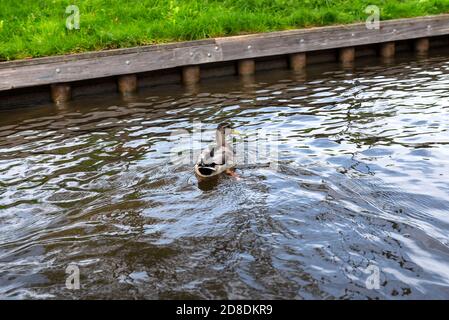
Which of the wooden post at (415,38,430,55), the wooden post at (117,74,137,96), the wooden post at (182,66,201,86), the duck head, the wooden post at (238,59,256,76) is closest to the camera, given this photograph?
the duck head

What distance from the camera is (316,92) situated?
12.9m

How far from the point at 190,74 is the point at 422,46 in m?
6.95

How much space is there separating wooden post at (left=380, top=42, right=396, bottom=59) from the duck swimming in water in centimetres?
885

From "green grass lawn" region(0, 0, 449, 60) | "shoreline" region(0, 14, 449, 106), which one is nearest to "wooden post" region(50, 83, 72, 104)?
"shoreline" region(0, 14, 449, 106)

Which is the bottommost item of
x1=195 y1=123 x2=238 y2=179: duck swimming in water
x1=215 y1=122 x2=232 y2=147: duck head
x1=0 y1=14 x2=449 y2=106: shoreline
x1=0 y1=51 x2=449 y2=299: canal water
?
x1=0 y1=51 x2=449 y2=299: canal water

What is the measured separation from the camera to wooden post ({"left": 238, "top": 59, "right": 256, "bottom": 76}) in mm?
14727

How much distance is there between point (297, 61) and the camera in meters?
15.2

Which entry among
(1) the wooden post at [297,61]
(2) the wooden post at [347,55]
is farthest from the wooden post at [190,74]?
(2) the wooden post at [347,55]

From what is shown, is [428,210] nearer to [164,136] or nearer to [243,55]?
[164,136]

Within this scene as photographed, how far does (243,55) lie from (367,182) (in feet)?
24.2

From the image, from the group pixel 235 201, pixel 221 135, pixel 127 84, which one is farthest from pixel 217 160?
pixel 127 84

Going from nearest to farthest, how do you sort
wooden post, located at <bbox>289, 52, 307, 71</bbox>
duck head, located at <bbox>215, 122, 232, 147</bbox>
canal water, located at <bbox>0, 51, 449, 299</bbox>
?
canal water, located at <bbox>0, 51, 449, 299</bbox> < duck head, located at <bbox>215, 122, 232, 147</bbox> < wooden post, located at <bbox>289, 52, 307, 71</bbox>

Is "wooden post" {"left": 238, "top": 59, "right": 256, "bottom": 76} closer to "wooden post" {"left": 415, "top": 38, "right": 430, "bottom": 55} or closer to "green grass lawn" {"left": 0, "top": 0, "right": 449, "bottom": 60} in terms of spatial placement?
"green grass lawn" {"left": 0, "top": 0, "right": 449, "bottom": 60}
